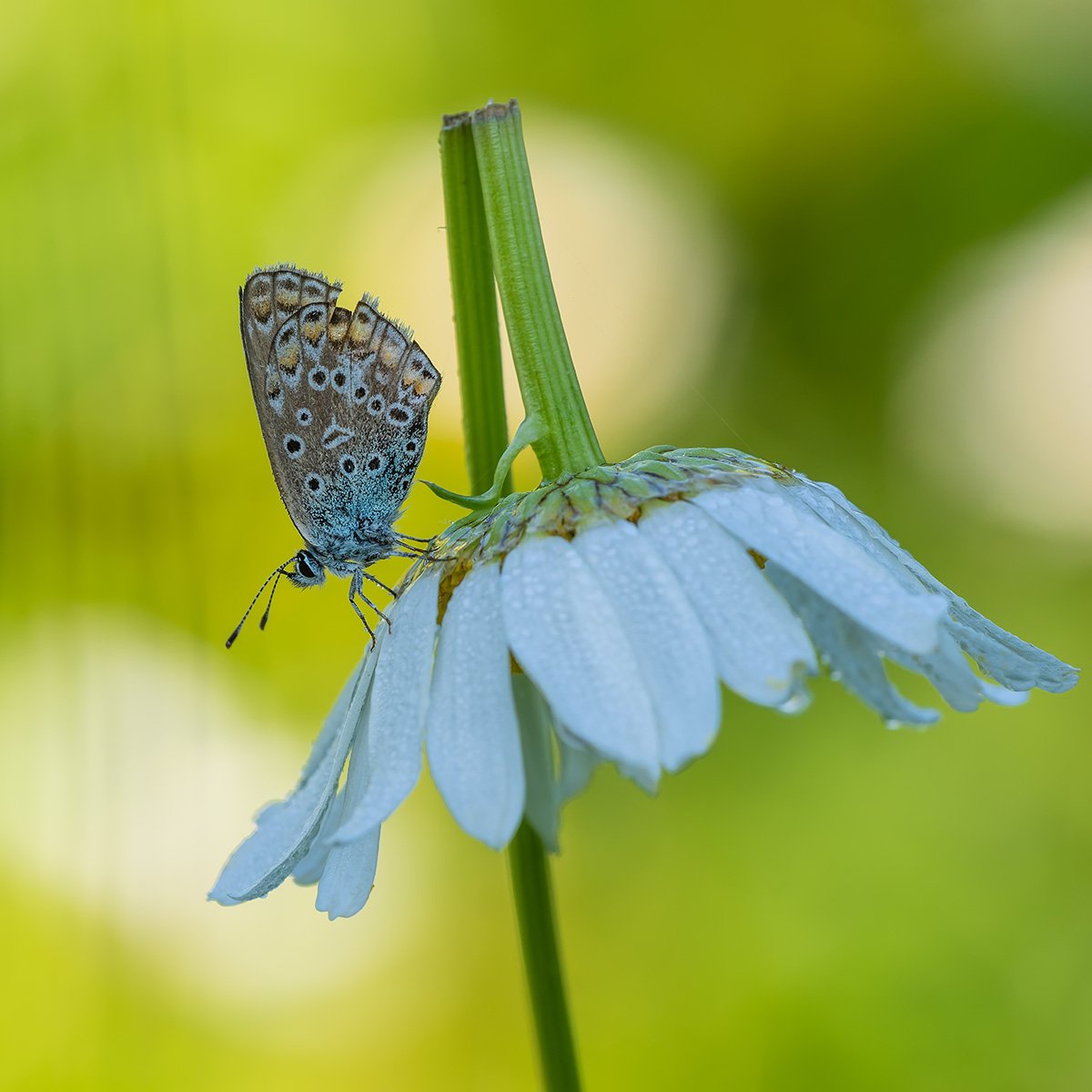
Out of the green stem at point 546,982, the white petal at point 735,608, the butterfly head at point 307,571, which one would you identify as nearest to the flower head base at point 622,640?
the white petal at point 735,608

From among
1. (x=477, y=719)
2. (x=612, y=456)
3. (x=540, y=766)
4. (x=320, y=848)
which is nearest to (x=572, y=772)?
(x=540, y=766)

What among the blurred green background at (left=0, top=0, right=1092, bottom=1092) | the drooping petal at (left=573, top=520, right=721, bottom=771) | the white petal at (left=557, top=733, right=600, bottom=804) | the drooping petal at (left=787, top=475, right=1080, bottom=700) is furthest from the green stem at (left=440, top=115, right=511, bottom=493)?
the blurred green background at (left=0, top=0, right=1092, bottom=1092)

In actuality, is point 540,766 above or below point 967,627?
below

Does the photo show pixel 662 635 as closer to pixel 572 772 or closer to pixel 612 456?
pixel 572 772

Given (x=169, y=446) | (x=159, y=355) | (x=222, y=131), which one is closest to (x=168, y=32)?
(x=222, y=131)

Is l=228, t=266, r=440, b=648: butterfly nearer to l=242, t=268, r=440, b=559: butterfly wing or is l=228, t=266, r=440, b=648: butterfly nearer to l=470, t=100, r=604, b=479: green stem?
l=242, t=268, r=440, b=559: butterfly wing
